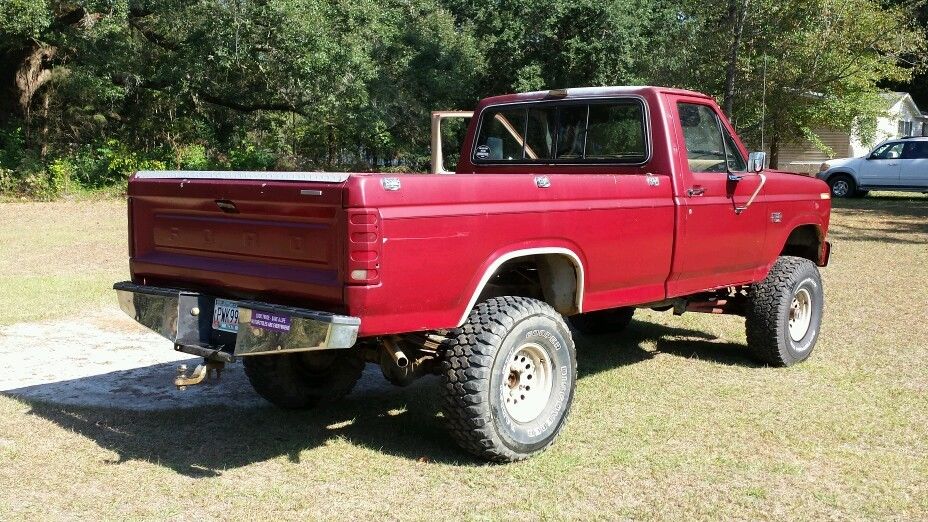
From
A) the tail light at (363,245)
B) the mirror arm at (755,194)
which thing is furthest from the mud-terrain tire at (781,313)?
the tail light at (363,245)

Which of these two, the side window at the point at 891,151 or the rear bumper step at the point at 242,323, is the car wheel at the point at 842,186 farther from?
the rear bumper step at the point at 242,323

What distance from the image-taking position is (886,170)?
81.4 feet

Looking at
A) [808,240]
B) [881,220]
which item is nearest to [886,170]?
[881,220]

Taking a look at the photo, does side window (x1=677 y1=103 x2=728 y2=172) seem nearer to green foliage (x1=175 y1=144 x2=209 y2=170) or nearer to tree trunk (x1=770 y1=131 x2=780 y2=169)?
green foliage (x1=175 y1=144 x2=209 y2=170)

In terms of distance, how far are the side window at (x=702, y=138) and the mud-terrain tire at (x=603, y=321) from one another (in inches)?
76.2

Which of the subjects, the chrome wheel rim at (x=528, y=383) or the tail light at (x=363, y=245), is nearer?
the tail light at (x=363, y=245)

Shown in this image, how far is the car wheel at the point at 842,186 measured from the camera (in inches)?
1005

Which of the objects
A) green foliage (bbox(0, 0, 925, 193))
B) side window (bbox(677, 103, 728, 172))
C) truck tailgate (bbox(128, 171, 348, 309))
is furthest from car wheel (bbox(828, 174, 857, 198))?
truck tailgate (bbox(128, 171, 348, 309))

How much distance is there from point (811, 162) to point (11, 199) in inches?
1082

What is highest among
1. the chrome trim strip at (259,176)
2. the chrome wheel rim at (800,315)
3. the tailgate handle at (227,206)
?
the chrome trim strip at (259,176)

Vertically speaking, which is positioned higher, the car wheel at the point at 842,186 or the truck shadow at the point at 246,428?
the car wheel at the point at 842,186

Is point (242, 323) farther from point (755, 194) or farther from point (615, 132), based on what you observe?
point (755, 194)

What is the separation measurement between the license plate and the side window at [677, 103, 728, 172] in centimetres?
312

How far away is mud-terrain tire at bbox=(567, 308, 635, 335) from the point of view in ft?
26.7
